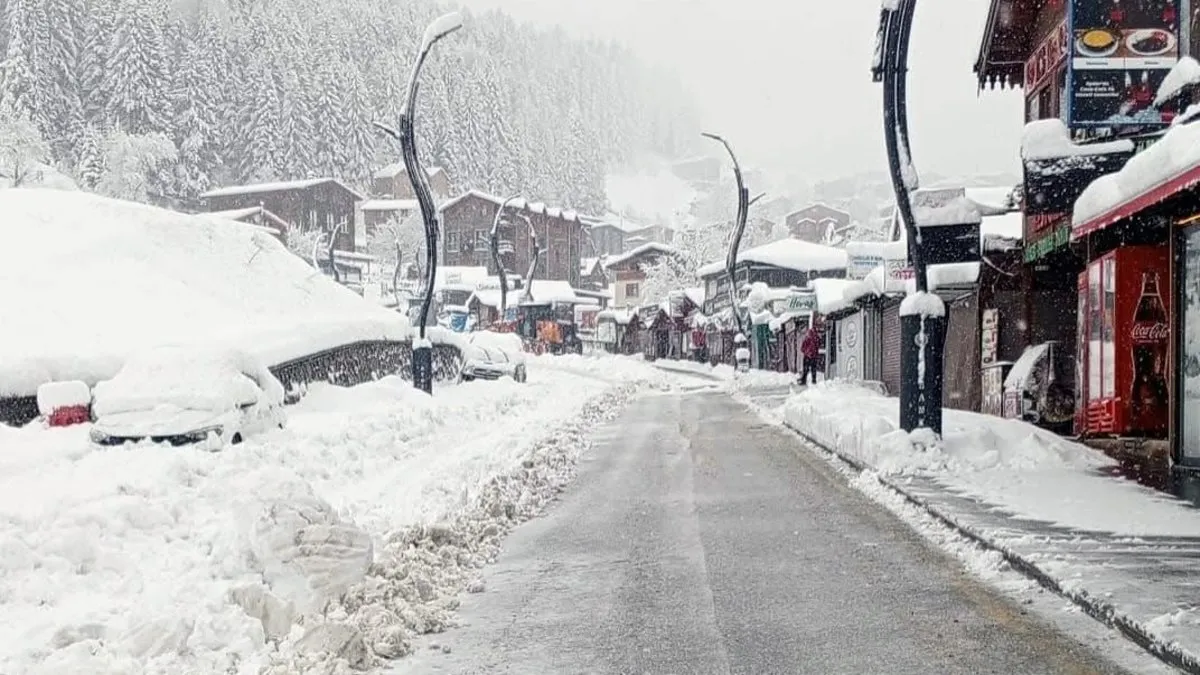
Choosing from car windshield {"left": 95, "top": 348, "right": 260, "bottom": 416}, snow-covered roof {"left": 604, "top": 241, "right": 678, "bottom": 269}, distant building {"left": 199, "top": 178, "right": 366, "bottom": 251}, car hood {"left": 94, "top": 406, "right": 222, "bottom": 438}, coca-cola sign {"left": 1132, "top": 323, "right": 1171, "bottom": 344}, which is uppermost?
distant building {"left": 199, "top": 178, "right": 366, "bottom": 251}

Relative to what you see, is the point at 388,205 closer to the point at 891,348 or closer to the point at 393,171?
the point at 393,171

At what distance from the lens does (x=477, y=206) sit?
99812 millimetres

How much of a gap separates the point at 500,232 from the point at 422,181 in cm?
7816

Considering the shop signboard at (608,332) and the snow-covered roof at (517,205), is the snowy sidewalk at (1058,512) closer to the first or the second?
the shop signboard at (608,332)

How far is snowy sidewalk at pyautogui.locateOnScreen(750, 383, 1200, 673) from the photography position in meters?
6.20

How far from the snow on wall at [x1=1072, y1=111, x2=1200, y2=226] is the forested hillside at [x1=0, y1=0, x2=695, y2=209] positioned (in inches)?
2454

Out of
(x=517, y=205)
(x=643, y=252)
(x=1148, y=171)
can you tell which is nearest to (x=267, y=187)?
(x=517, y=205)

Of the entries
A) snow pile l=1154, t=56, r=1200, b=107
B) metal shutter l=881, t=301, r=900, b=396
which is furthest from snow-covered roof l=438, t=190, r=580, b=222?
snow pile l=1154, t=56, r=1200, b=107

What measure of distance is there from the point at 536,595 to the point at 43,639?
2.87 metres

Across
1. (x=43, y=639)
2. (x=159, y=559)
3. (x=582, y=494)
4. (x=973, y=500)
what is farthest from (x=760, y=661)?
(x=582, y=494)

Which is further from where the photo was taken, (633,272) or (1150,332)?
(633,272)

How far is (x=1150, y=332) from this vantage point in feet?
43.5

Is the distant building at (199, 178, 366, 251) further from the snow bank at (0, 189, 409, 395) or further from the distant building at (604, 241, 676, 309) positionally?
the snow bank at (0, 189, 409, 395)

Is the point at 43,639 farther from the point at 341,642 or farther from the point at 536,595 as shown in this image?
the point at 536,595
